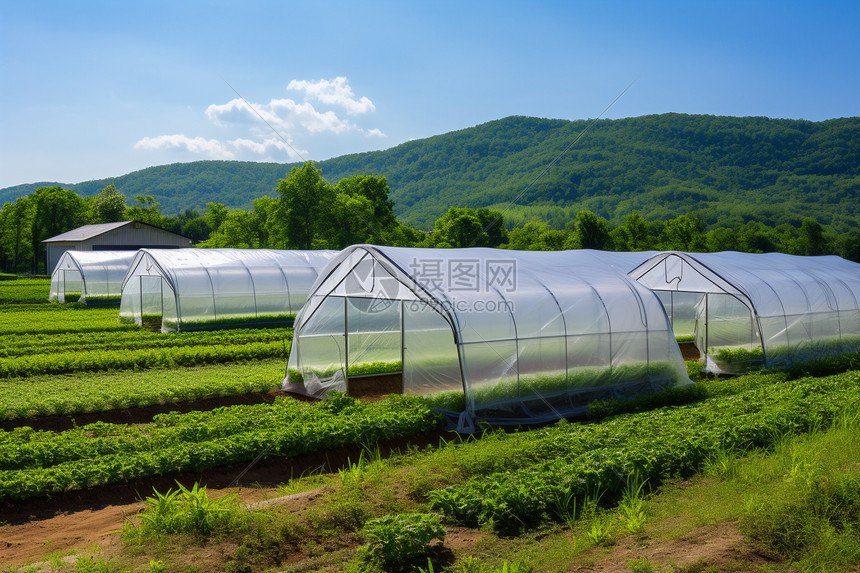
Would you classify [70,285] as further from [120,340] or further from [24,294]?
[120,340]

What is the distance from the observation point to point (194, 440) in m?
10.8

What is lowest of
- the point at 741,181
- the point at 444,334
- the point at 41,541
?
the point at 41,541

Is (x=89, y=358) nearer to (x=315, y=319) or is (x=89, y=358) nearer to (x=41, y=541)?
(x=315, y=319)

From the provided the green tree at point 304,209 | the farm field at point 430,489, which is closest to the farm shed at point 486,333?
the farm field at point 430,489

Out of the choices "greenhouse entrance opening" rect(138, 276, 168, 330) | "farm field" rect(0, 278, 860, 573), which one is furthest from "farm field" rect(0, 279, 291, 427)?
"greenhouse entrance opening" rect(138, 276, 168, 330)

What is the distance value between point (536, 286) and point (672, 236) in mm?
83516

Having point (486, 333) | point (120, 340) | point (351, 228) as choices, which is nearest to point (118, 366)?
point (120, 340)

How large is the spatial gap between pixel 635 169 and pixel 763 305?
4509 inches

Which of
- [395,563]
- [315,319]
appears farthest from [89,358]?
[395,563]

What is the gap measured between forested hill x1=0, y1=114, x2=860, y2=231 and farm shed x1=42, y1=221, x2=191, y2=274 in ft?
194

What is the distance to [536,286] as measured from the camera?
14.6m

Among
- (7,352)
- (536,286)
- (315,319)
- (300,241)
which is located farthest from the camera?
(300,241)

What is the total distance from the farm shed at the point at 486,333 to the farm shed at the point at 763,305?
426 cm

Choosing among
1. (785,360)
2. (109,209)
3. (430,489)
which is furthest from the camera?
(109,209)
